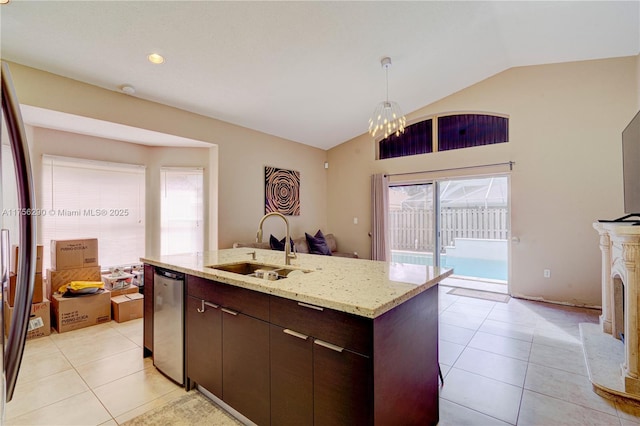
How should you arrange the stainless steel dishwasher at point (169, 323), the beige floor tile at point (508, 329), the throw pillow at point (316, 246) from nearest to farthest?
the stainless steel dishwasher at point (169, 323) < the beige floor tile at point (508, 329) < the throw pillow at point (316, 246)

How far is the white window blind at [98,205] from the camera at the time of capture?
3662 millimetres

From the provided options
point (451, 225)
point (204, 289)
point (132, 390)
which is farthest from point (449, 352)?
point (451, 225)

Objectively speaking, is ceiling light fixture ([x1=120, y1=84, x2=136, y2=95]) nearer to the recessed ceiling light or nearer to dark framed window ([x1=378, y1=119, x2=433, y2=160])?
the recessed ceiling light

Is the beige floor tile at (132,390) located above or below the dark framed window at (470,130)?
below

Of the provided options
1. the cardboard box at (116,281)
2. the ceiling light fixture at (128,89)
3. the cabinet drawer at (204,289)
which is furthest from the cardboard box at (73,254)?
the cabinet drawer at (204,289)

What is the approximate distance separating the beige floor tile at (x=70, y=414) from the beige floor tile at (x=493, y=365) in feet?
8.86

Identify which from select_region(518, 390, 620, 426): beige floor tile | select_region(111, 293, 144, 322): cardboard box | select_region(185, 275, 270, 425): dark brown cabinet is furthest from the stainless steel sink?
select_region(111, 293, 144, 322): cardboard box

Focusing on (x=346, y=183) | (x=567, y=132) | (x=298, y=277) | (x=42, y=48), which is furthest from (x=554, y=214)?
(x=42, y=48)

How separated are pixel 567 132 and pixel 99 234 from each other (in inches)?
266

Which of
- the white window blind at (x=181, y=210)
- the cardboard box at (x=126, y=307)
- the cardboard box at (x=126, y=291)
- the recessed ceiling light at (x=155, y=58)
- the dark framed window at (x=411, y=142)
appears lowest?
the cardboard box at (x=126, y=307)

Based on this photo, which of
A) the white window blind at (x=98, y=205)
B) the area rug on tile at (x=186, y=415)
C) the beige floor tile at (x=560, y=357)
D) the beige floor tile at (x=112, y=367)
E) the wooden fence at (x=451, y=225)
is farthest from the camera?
the wooden fence at (x=451, y=225)

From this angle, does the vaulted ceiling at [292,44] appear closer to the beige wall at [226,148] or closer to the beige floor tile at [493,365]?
the beige wall at [226,148]

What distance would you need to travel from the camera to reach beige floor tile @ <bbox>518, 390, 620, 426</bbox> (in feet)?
6.05

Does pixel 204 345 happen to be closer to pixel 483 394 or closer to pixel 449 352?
pixel 483 394
